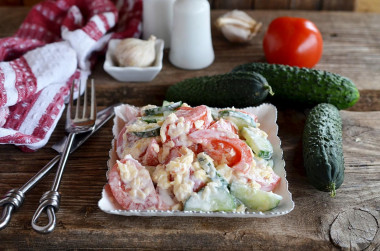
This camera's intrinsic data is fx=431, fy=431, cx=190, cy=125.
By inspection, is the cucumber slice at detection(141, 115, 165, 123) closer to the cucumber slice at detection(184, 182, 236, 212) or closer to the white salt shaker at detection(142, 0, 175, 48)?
the cucumber slice at detection(184, 182, 236, 212)

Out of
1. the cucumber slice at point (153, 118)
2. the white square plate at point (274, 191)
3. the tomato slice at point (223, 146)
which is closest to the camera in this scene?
the white square plate at point (274, 191)

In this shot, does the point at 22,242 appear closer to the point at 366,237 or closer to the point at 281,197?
the point at 281,197

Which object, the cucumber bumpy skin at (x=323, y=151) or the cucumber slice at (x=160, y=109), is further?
the cucumber slice at (x=160, y=109)

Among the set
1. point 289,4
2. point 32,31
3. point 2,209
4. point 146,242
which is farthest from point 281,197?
point 289,4

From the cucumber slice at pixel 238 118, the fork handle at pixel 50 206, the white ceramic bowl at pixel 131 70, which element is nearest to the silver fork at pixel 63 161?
the fork handle at pixel 50 206

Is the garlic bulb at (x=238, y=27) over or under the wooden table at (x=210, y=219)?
over

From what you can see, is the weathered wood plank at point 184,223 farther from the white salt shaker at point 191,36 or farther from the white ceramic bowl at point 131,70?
the white salt shaker at point 191,36

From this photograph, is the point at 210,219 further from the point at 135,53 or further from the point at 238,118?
the point at 135,53
